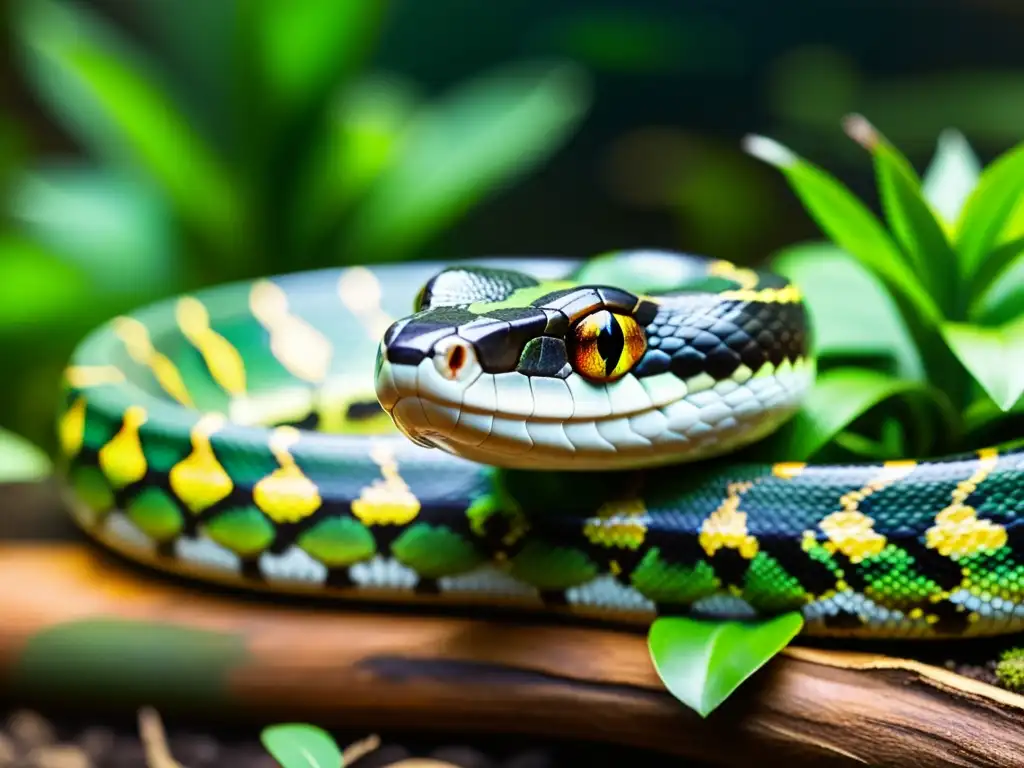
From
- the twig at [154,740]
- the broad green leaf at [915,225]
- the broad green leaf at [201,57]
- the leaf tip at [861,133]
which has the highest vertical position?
the broad green leaf at [201,57]

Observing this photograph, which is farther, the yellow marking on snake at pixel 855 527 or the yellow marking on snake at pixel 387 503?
the yellow marking on snake at pixel 387 503

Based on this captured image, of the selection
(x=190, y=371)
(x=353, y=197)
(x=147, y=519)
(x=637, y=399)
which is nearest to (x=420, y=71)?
(x=353, y=197)

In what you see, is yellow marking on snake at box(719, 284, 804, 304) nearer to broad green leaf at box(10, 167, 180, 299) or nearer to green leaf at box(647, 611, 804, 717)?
green leaf at box(647, 611, 804, 717)

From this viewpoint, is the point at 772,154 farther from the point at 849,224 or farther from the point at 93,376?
the point at 93,376

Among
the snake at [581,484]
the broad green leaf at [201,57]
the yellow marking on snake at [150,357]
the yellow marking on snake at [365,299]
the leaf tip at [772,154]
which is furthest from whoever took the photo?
the broad green leaf at [201,57]

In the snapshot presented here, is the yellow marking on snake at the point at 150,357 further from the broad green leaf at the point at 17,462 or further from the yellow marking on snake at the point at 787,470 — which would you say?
the yellow marking on snake at the point at 787,470

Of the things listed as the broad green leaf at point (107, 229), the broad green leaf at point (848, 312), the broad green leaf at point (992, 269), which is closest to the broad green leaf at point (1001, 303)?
the broad green leaf at point (992, 269)

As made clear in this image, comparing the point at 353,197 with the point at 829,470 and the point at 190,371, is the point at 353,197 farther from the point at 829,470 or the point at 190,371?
the point at 829,470
